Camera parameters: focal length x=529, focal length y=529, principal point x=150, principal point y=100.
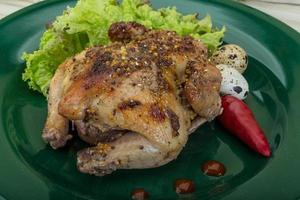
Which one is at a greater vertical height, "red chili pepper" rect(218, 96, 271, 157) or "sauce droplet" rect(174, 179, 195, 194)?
"red chili pepper" rect(218, 96, 271, 157)

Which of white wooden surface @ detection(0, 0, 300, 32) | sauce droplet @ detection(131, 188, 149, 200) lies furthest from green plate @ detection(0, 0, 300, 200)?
white wooden surface @ detection(0, 0, 300, 32)

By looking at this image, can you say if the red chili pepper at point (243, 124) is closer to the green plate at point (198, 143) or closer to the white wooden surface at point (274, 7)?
the green plate at point (198, 143)

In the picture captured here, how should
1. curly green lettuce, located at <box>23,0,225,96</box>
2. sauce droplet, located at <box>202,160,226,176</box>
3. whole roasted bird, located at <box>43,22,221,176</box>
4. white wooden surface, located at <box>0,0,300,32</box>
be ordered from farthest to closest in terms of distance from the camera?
white wooden surface, located at <box>0,0,300,32</box>, curly green lettuce, located at <box>23,0,225,96</box>, sauce droplet, located at <box>202,160,226,176</box>, whole roasted bird, located at <box>43,22,221,176</box>

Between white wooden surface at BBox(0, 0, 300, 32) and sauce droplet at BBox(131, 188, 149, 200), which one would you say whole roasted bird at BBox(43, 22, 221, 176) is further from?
white wooden surface at BBox(0, 0, 300, 32)

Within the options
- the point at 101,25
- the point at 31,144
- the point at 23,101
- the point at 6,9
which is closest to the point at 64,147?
the point at 31,144

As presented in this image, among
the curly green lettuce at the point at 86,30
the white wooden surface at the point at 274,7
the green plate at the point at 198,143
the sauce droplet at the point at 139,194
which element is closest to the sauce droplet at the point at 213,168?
the green plate at the point at 198,143

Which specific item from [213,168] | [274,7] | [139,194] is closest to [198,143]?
[213,168]

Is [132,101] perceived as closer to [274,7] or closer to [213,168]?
[213,168]
